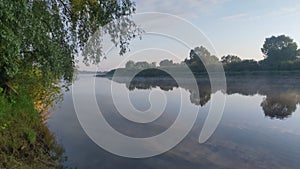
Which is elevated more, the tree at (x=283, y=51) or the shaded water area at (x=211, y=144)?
the tree at (x=283, y=51)

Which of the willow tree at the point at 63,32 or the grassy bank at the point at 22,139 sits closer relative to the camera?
the willow tree at the point at 63,32

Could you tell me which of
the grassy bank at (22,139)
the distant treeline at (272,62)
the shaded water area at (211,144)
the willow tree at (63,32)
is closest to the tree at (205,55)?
the shaded water area at (211,144)

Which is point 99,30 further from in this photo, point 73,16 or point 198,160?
point 198,160

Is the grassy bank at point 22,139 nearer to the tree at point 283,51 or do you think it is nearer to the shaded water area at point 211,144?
the shaded water area at point 211,144

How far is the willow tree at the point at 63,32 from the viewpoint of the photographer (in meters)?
4.64

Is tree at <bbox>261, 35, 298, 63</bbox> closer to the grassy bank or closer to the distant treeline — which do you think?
the distant treeline

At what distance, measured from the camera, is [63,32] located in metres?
6.65

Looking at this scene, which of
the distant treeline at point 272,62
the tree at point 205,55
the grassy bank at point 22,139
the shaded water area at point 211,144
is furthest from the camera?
the distant treeline at point 272,62

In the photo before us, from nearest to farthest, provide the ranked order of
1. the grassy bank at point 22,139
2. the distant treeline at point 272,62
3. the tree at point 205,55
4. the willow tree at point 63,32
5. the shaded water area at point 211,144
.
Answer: the willow tree at point 63,32 → the grassy bank at point 22,139 → the shaded water area at point 211,144 → the tree at point 205,55 → the distant treeline at point 272,62

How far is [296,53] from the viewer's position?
63.7 metres

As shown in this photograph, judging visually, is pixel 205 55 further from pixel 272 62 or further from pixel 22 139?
pixel 272 62

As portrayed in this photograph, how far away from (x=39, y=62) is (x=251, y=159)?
6974mm

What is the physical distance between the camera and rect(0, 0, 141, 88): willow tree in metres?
4.64

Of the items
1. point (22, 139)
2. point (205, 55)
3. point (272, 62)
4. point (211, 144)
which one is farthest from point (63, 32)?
point (272, 62)
